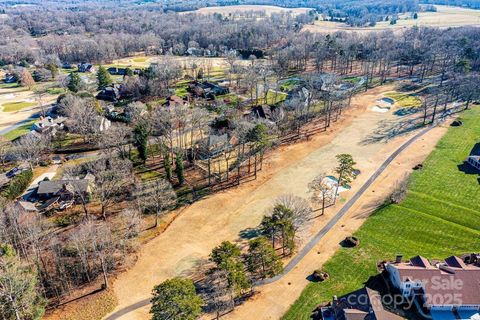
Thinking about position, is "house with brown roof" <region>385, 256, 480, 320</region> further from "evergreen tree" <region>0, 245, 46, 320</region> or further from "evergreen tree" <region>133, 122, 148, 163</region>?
"evergreen tree" <region>133, 122, 148, 163</region>

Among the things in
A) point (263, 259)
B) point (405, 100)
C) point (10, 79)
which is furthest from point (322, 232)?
point (10, 79)

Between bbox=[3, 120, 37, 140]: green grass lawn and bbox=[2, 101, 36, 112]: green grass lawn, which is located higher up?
bbox=[2, 101, 36, 112]: green grass lawn

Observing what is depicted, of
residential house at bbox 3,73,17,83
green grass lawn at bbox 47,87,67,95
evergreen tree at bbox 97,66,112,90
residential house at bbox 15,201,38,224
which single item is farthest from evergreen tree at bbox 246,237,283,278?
residential house at bbox 3,73,17,83

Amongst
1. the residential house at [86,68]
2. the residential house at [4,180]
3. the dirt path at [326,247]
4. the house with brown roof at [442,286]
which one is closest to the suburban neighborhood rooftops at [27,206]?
the residential house at [4,180]

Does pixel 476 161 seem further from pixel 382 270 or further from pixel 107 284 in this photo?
pixel 107 284

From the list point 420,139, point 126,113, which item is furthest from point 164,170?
point 420,139

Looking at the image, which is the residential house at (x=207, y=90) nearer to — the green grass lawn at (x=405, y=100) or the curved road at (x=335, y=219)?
the green grass lawn at (x=405, y=100)
